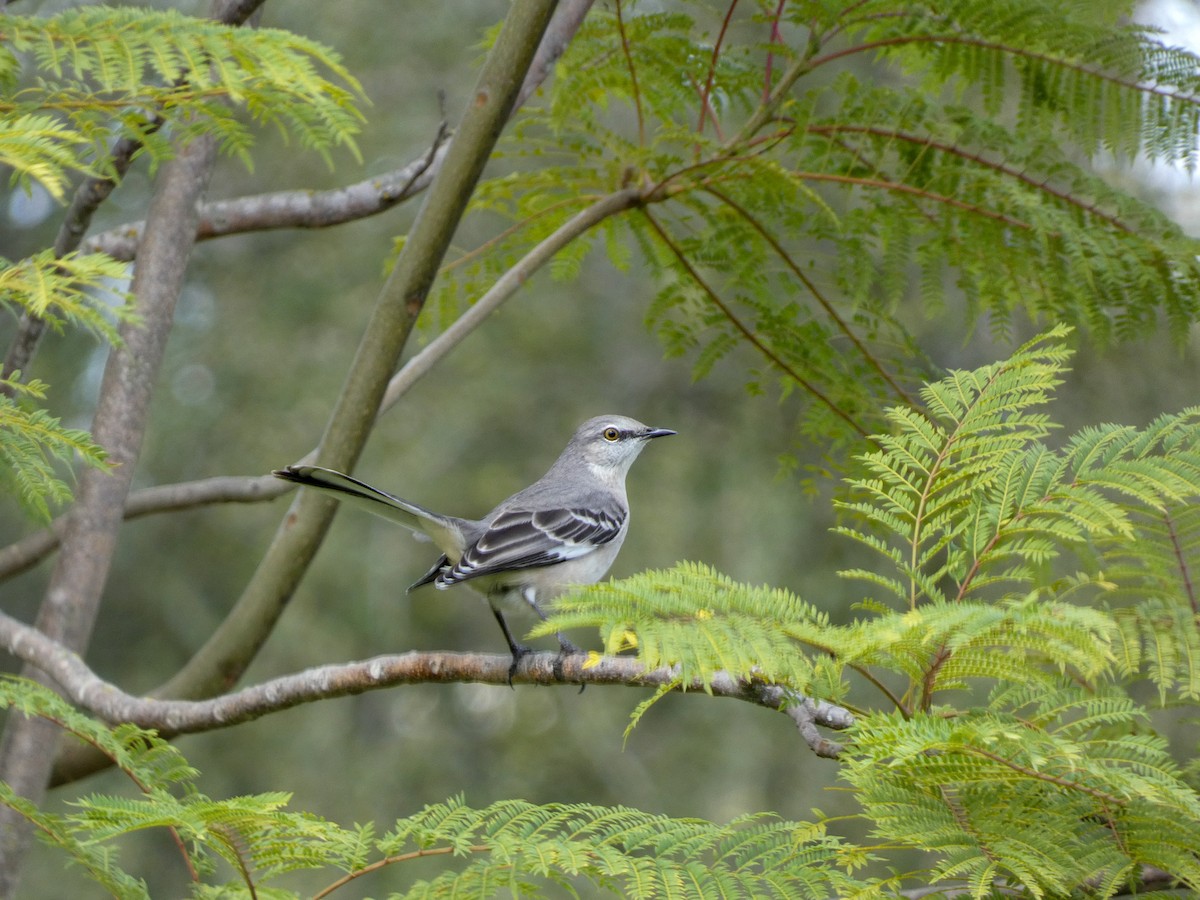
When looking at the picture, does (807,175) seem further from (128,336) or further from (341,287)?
(341,287)

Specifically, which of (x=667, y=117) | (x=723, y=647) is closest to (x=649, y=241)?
(x=667, y=117)

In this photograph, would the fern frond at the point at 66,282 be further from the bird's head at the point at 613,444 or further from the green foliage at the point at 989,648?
the bird's head at the point at 613,444

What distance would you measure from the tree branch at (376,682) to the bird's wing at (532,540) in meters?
0.99

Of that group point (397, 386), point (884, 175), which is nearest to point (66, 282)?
point (397, 386)

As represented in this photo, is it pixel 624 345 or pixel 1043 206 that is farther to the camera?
pixel 624 345

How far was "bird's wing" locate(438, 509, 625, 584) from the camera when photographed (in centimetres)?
471

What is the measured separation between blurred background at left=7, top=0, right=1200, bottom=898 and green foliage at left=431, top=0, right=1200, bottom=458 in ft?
17.4

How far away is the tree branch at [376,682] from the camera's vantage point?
7.80 feet

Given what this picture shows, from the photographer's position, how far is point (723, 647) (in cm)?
178

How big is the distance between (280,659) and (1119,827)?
30.0ft

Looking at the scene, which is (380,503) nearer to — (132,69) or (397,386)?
(397,386)

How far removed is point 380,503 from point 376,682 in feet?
4.01

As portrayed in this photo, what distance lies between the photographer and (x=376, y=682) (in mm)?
3184

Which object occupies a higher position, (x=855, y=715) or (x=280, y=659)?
Answer: (x=855, y=715)
